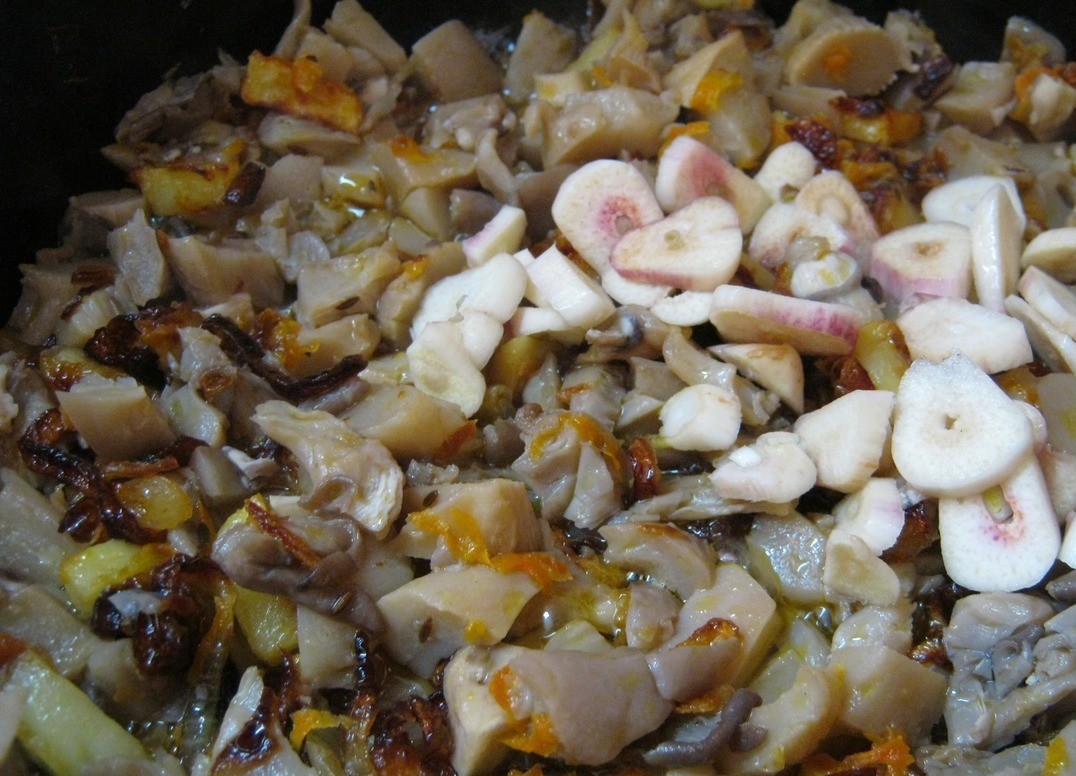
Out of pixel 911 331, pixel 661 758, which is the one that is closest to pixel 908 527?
pixel 911 331

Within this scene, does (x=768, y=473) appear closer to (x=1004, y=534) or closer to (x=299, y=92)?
(x=1004, y=534)

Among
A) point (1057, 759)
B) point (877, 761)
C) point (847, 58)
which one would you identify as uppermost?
point (847, 58)

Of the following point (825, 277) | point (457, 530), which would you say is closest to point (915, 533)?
point (825, 277)

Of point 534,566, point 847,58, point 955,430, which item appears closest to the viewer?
point 534,566

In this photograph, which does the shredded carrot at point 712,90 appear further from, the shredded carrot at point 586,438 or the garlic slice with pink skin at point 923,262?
the shredded carrot at point 586,438

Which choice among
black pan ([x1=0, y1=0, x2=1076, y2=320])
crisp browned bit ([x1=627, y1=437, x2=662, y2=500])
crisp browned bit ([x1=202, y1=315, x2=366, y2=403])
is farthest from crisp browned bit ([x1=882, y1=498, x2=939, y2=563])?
black pan ([x1=0, y1=0, x2=1076, y2=320])

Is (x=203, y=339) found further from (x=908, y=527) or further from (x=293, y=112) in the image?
(x=908, y=527)
